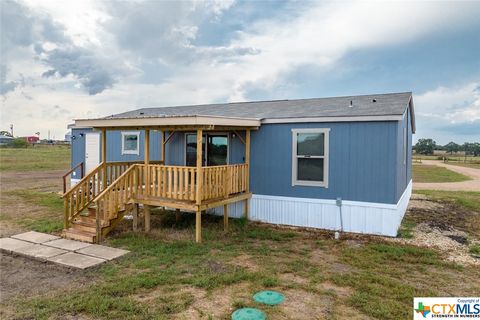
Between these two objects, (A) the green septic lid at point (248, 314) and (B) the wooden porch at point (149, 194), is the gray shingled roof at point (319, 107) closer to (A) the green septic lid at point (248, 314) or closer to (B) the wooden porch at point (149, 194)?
(B) the wooden porch at point (149, 194)

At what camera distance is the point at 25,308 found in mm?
4223

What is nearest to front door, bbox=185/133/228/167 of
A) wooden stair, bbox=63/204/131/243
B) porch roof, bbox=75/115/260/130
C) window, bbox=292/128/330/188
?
porch roof, bbox=75/115/260/130

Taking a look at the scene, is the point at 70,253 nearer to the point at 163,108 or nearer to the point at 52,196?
the point at 52,196

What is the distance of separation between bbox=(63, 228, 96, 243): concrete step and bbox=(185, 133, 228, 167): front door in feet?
12.2

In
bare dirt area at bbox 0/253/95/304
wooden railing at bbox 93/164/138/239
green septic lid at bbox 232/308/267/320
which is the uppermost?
wooden railing at bbox 93/164/138/239

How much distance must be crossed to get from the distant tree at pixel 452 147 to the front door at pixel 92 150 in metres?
75.8

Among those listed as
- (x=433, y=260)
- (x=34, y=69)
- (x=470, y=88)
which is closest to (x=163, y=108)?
(x=34, y=69)

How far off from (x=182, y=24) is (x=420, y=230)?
10.9m

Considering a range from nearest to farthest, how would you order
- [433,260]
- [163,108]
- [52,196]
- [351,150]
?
[433,260] < [351,150] < [52,196] < [163,108]

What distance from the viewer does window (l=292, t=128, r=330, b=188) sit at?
8414 mm

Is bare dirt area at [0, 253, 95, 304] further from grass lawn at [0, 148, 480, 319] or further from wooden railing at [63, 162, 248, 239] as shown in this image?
wooden railing at [63, 162, 248, 239]

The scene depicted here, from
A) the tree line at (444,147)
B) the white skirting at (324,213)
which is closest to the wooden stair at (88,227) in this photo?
the white skirting at (324,213)

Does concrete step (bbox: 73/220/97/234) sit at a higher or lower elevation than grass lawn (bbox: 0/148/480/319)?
higher

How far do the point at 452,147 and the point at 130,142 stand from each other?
82243mm
